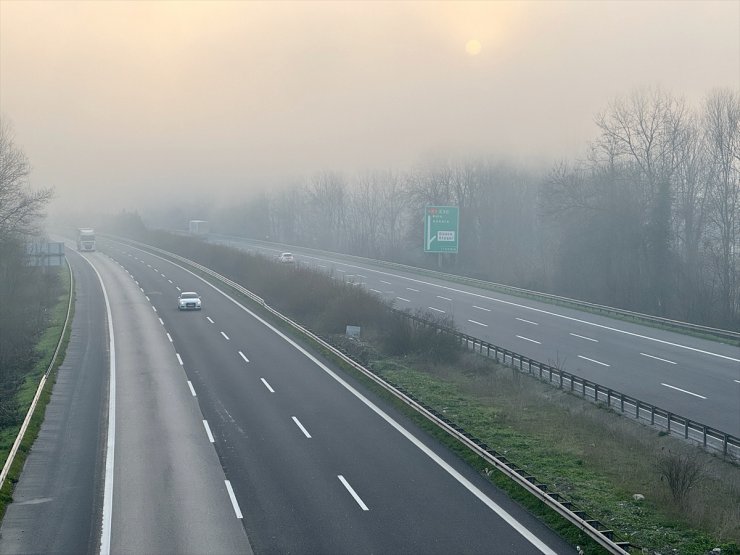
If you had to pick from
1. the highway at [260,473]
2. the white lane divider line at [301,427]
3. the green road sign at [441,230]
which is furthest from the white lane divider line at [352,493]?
the green road sign at [441,230]

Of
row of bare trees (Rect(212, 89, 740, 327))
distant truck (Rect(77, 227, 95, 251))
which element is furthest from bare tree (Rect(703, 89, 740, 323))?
distant truck (Rect(77, 227, 95, 251))

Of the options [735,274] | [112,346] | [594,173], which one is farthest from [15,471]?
[594,173]

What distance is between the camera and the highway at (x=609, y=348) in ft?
99.1

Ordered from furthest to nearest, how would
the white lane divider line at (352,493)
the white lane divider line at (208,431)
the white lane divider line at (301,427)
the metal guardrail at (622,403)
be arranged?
the metal guardrail at (622,403) → the white lane divider line at (301,427) → the white lane divider line at (208,431) → the white lane divider line at (352,493)

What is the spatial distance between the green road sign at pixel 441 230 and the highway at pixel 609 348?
373cm

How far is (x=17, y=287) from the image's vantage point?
55.1 m

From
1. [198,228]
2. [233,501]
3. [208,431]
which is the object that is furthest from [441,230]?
[198,228]

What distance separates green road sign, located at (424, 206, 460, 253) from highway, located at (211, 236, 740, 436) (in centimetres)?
373

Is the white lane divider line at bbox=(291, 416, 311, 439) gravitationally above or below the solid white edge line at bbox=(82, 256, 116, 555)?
below

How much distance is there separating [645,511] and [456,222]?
50090mm

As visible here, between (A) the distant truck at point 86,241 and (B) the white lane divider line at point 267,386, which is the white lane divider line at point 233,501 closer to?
(B) the white lane divider line at point 267,386

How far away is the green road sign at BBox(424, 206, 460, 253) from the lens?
6556cm

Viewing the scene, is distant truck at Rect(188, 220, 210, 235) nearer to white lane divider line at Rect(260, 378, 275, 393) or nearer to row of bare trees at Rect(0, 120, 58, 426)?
row of bare trees at Rect(0, 120, 58, 426)

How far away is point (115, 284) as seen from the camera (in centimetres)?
6606
